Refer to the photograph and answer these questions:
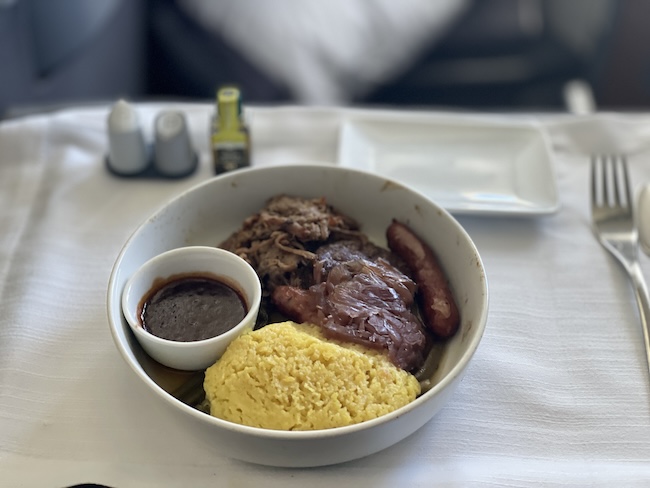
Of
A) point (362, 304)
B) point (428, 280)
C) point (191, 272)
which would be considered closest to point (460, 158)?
point (428, 280)

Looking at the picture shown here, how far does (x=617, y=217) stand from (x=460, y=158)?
1.35 ft

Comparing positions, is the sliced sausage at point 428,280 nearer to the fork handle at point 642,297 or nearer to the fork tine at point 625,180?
the fork handle at point 642,297

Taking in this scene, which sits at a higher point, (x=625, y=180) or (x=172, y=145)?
(x=625, y=180)

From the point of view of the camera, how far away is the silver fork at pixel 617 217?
136cm

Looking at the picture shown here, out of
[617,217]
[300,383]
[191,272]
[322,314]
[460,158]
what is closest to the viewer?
[300,383]

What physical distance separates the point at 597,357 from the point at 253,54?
5.17 feet

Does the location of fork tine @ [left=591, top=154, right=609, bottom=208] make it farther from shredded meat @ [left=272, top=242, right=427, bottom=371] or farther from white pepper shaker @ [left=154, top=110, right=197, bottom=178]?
white pepper shaker @ [left=154, top=110, right=197, bottom=178]

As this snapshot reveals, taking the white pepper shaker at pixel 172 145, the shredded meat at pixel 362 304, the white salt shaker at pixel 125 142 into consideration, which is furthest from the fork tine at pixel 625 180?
the white salt shaker at pixel 125 142

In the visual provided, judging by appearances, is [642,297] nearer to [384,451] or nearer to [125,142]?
[384,451]

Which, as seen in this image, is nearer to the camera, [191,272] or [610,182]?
[191,272]

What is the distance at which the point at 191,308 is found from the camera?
3.85 feet

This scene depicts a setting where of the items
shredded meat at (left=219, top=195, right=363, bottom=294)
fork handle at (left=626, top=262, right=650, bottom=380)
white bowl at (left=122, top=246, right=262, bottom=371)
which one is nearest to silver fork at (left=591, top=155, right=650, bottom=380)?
fork handle at (left=626, top=262, right=650, bottom=380)

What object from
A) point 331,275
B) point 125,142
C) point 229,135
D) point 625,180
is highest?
point 625,180

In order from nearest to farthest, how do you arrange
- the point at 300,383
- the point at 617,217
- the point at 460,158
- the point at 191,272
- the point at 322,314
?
the point at 300,383, the point at 322,314, the point at 191,272, the point at 617,217, the point at 460,158
